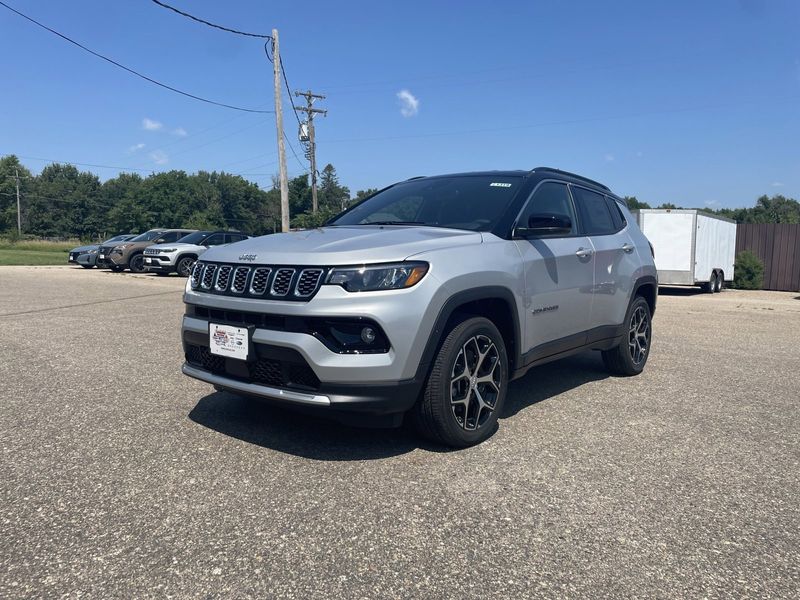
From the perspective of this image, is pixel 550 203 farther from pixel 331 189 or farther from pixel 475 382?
pixel 331 189

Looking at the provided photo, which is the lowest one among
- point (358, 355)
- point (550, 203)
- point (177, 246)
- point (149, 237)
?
point (358, 355)

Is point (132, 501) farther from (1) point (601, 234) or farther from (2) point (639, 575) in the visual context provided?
(1) point (601, 234)

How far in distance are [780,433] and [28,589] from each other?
A: 4385 mm

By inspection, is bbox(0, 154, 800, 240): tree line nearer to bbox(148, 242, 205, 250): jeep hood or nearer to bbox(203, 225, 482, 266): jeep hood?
bbox(148, 242, 205, 250): jeep hood

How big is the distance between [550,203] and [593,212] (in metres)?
0.87

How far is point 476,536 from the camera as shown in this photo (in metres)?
2.58

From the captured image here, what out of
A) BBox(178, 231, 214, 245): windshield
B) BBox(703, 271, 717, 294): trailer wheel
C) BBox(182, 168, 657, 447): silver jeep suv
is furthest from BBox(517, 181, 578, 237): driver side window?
BBox(178, 231, 214, 245): windshield

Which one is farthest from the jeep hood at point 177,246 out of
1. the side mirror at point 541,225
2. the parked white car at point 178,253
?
the side mirror at point 541,225

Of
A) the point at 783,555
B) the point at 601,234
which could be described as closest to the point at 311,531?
the point at 783,555

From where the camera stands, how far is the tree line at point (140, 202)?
9538 cm

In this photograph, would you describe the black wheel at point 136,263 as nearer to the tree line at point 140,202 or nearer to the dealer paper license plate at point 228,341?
the dealer paper license plate at point 228,341

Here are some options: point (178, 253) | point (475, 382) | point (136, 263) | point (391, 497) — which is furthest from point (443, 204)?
point (136, 263)

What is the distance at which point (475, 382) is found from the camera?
3619 millimetres

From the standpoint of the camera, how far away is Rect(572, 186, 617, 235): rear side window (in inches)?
201
